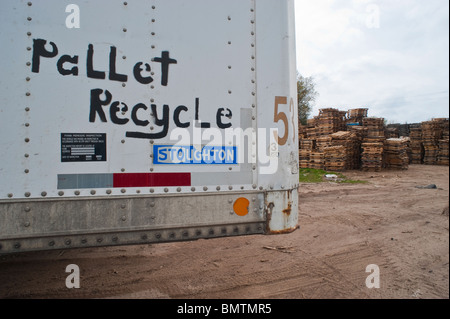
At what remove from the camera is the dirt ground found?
128 inches

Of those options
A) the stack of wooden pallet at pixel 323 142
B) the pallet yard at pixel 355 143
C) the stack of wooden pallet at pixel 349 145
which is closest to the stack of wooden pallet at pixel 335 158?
the pallet yard at pixel 355 143

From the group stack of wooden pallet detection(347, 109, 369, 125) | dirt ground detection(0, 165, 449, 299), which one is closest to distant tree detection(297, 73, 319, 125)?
stack of wooden pallet detection(347, 109, 369, 125)

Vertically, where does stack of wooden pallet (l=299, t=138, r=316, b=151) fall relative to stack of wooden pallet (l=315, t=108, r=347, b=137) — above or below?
below

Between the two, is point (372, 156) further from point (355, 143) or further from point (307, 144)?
point (307, 144)

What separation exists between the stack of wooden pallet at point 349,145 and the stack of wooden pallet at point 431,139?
634 cm

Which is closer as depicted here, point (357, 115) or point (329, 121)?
point (329, 121)

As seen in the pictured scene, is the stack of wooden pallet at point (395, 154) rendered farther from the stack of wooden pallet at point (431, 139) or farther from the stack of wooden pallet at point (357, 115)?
the stack of wooden pallet at point (431, 139)

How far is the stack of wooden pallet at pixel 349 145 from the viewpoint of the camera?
14695mm

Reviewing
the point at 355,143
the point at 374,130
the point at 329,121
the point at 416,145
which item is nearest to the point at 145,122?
the point at 329,121

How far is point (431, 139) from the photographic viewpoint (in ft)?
59.9

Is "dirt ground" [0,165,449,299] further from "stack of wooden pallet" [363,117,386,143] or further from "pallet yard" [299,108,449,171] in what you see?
"stack of wooden pallet" [363,117,386,143]

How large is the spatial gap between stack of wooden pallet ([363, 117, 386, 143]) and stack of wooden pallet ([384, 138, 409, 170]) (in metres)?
0.73

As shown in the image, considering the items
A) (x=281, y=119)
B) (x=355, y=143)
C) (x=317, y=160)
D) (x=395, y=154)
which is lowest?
(x=317, y=160)

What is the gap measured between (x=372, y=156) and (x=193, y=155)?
15.1 meters
